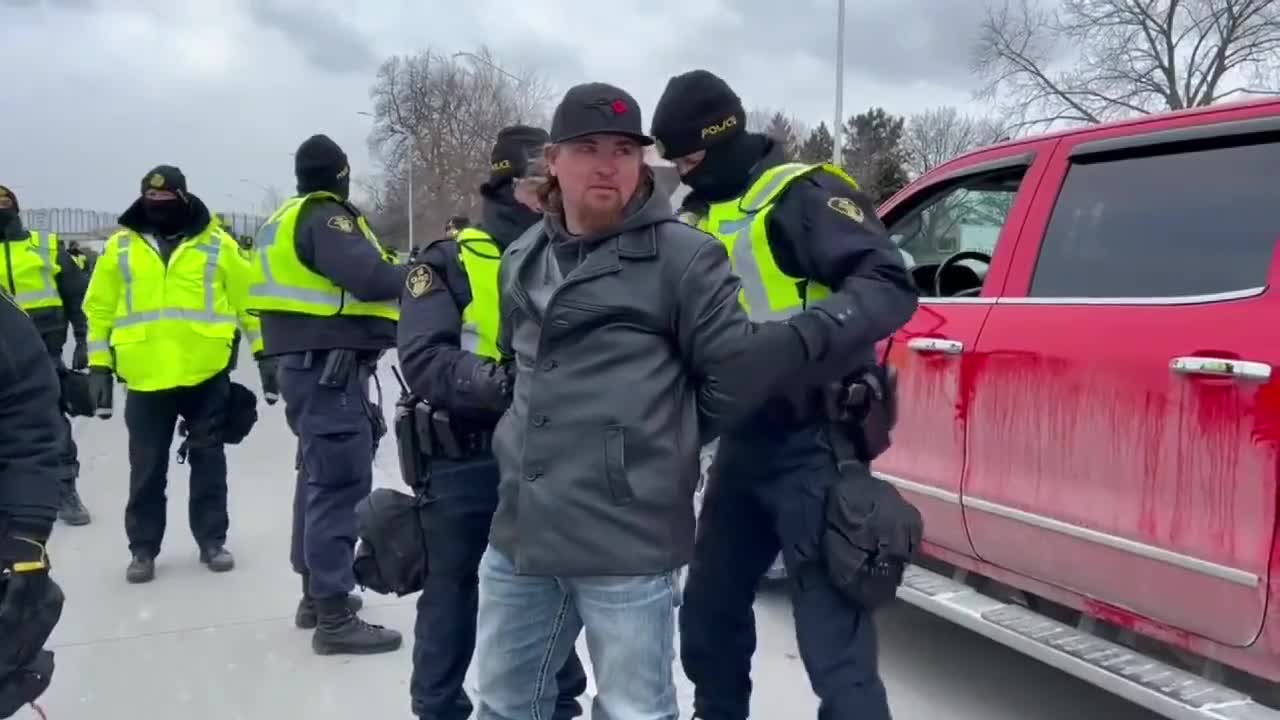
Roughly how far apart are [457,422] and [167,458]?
2.81 m

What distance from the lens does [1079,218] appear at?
339cm

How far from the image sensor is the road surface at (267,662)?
140 inches

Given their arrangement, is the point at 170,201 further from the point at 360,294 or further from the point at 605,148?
the point at 605,148

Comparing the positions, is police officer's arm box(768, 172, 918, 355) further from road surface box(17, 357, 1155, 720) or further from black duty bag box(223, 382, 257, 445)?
black duty bag box(223, 382, 257, 445)

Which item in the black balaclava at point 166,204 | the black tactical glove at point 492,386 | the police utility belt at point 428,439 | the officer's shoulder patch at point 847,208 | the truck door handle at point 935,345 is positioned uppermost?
the black balaclava at point 166,204

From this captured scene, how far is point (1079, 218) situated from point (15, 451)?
2.90 metres

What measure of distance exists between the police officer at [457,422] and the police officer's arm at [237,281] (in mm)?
2254

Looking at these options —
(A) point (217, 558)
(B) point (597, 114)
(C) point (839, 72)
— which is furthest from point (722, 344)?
(C) point (839, 72)

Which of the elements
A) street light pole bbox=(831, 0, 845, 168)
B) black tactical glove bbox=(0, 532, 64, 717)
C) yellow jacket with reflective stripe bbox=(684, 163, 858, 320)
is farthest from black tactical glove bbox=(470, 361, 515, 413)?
street light pole bbox=(831, 0, 845, 168)

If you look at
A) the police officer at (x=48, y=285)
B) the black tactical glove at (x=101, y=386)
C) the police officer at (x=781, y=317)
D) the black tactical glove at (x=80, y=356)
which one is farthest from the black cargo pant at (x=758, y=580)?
the black tactical glove at (x=80, y=356)

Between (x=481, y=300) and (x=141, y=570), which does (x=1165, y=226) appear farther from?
(x=141, y=570)

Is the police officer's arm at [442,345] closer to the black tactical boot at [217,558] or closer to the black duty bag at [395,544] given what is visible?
the black duty bag at [395,544]

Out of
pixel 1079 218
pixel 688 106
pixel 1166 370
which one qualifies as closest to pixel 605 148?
pixel 688 106

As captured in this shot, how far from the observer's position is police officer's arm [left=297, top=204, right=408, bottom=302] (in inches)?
150
